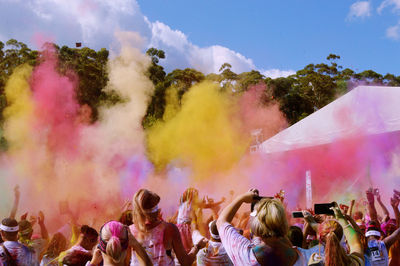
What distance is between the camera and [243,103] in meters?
17.5

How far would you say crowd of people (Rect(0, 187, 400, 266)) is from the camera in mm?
2348

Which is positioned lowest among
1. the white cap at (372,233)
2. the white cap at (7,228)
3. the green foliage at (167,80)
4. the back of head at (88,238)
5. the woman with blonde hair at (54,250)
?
the woman with blonde hair at (54,250)

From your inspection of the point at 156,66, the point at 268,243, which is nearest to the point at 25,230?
the point at 268,243

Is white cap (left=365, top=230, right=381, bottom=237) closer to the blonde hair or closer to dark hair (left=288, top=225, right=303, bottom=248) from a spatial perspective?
dark hair (left=288, top=225, right=303, bottom=248)

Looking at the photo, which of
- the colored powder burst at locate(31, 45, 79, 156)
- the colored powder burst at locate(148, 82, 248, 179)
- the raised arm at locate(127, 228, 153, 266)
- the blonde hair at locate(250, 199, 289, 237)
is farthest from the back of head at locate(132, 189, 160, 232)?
the colored powder burst at locate(148, 82, 248, 179)

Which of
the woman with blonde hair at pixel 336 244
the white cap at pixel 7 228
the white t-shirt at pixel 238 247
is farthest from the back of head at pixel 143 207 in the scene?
the white cap at pixel 7 228

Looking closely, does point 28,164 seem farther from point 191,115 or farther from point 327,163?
point 327,163

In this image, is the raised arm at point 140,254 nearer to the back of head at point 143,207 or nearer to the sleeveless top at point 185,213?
the back of head at point 143,207

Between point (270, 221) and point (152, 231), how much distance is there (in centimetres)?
121

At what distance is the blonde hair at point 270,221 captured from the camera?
231cm

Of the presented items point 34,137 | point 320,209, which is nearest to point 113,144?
point 34,137

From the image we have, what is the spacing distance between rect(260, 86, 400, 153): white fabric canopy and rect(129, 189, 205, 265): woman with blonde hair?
10.4 meters

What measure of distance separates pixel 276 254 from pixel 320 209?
39.2 inches

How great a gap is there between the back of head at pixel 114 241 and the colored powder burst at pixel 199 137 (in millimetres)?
11312
